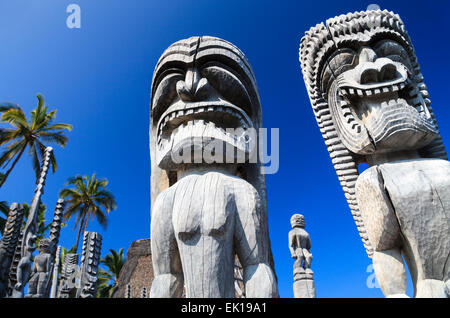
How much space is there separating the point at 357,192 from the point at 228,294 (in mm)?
1330

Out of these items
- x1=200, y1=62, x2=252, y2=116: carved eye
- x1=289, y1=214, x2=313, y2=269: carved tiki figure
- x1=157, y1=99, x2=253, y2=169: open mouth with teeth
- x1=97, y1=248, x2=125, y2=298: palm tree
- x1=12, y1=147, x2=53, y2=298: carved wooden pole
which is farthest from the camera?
x1=97, y1=248, x2=125, y2=298: palm tree

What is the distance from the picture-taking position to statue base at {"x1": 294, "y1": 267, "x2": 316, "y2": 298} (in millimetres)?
6098

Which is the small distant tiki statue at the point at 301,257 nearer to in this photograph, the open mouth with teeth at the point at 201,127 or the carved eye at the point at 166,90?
A: the open mouth with teeth at the point at 201,127

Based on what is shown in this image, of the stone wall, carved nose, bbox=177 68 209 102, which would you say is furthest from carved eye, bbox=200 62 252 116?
the stone wall

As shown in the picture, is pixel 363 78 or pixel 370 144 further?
pixel 363 78

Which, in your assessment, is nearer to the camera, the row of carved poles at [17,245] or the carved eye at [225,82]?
the carved eye at [225,82]

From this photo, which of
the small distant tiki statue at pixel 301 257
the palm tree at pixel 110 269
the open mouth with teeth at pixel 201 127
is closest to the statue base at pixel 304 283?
the small distant tiki statue at pixel 301 257

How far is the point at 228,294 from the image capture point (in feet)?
7.13

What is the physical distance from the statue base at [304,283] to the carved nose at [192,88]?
4.84 m

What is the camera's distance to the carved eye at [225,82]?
2.90 meters

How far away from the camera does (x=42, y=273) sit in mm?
9008

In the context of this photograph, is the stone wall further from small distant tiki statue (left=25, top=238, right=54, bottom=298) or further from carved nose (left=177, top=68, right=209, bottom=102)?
carved nose (left=177, top=68, right=209, bottom=102)

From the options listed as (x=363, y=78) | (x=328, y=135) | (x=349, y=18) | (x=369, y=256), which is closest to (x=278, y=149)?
(x=328, y=135)
